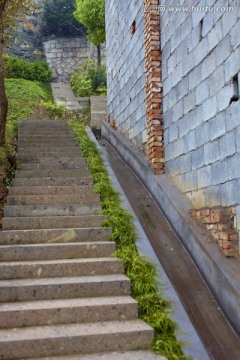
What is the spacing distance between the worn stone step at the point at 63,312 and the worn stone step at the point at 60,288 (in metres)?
0.09

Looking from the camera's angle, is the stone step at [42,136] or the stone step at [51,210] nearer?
the stone step at [51,210]

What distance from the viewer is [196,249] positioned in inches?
172

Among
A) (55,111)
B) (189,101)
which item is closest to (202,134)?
(189,101)

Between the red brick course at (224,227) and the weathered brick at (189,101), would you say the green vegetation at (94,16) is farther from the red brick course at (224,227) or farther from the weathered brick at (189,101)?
the red brick course at (224,227)

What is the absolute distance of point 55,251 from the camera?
4.12m

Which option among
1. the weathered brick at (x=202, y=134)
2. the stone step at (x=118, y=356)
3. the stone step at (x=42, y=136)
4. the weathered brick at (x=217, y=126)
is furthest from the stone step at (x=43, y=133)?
the stone step at (x=118, y=356)

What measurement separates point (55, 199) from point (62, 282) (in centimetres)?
188

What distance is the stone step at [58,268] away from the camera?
3.77 meters

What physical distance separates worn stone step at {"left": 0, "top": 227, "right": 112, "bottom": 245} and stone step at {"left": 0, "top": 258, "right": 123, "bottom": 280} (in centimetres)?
43

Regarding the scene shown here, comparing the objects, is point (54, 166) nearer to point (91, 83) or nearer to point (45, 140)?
point (45, 140)

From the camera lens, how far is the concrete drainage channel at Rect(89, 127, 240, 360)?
316 cm

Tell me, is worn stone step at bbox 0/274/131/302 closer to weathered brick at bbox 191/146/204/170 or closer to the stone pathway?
weathered brick at bbox 191/146/204/170

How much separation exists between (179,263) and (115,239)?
2.55 feet

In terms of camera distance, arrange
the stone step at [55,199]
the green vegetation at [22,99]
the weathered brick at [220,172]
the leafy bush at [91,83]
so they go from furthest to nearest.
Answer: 1. the leafy bush at [91,83]
2. the green vegetation at [22,99]
3. the stone step at [55,199]
4. the weathered brick at [220,172]
